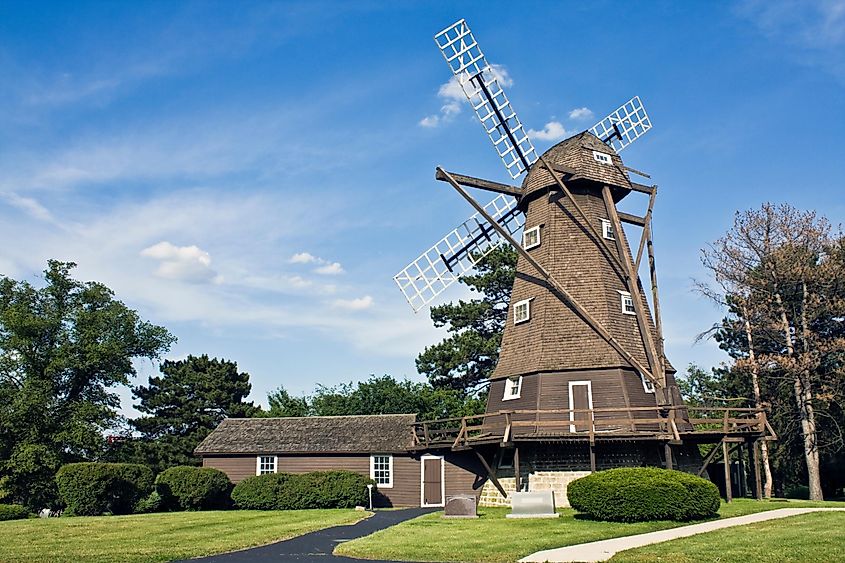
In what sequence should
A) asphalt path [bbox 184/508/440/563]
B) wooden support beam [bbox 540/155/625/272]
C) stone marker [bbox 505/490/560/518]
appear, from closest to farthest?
asphalt path [bbox 184/508/440/563] → stone marker [bbox 505/490/560/518] → wooden support beam [bbox 540/155/625/272]

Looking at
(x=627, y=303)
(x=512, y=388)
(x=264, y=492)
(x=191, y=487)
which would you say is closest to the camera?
(x=512, y=388)

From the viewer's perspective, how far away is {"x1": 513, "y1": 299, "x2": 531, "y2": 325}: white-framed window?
83.9 ft

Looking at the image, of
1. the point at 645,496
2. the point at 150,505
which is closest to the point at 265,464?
the point at 150,505

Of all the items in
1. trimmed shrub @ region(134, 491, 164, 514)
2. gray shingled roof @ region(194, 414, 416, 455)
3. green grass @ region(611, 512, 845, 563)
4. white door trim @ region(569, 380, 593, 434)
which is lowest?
trimmed shrub @ region(134, 491, 164, 514)

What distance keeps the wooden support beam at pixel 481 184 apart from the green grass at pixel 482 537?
1113cm

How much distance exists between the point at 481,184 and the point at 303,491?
13216 mm

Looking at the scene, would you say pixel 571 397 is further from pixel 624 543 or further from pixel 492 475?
pixel 624 543

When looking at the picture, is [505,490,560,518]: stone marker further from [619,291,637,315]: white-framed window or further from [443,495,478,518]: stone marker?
[619,291,637,315]: white-framed window

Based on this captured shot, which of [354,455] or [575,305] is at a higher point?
[575,305]

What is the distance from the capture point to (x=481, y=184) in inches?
1027

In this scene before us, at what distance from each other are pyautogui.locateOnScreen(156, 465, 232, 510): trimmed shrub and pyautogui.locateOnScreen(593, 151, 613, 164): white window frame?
62.2ft

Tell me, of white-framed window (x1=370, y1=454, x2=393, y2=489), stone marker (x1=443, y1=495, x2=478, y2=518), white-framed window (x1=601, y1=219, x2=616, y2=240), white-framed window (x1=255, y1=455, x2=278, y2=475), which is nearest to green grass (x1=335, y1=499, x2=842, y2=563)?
stone marker (x1=443, y1=495, x2=478, y2=518)

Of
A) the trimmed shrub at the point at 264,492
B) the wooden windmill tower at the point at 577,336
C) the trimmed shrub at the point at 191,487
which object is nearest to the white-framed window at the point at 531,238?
the wooden windmill tower at the point at 577,336

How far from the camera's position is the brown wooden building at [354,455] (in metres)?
29.1
